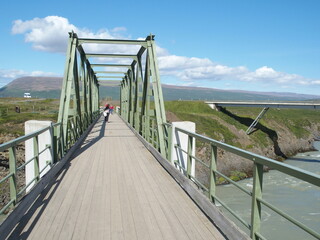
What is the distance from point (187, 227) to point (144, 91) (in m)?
9.30

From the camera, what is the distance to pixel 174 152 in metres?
7.57

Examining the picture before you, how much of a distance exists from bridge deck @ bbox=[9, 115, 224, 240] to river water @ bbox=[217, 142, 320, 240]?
11597 mm

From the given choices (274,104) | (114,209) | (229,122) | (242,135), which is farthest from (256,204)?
(274,104)

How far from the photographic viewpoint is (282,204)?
20703 millimetres

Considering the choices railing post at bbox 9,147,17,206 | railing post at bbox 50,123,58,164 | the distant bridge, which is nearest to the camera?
railing post at bbox 9,147,17,206

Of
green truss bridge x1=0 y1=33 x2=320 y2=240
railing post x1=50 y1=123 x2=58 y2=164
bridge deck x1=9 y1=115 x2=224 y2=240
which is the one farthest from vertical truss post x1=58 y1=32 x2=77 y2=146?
bridge deck x1=9 y1=115 x2=224 y2=240

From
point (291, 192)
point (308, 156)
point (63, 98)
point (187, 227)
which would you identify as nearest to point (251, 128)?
point (308, 156)

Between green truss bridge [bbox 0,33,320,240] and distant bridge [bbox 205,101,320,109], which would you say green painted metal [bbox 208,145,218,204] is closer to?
green truss bridge [bbox 0,33,320,240]

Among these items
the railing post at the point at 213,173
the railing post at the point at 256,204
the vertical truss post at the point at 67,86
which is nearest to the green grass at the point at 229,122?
the vertical truss post at the point at 67,86

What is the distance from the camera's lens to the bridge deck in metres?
3.70

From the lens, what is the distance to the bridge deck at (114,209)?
3.70 m

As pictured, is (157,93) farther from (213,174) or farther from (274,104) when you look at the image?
(274,104)

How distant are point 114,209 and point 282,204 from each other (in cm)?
1900

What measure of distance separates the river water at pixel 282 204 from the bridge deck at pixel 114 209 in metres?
11.6
